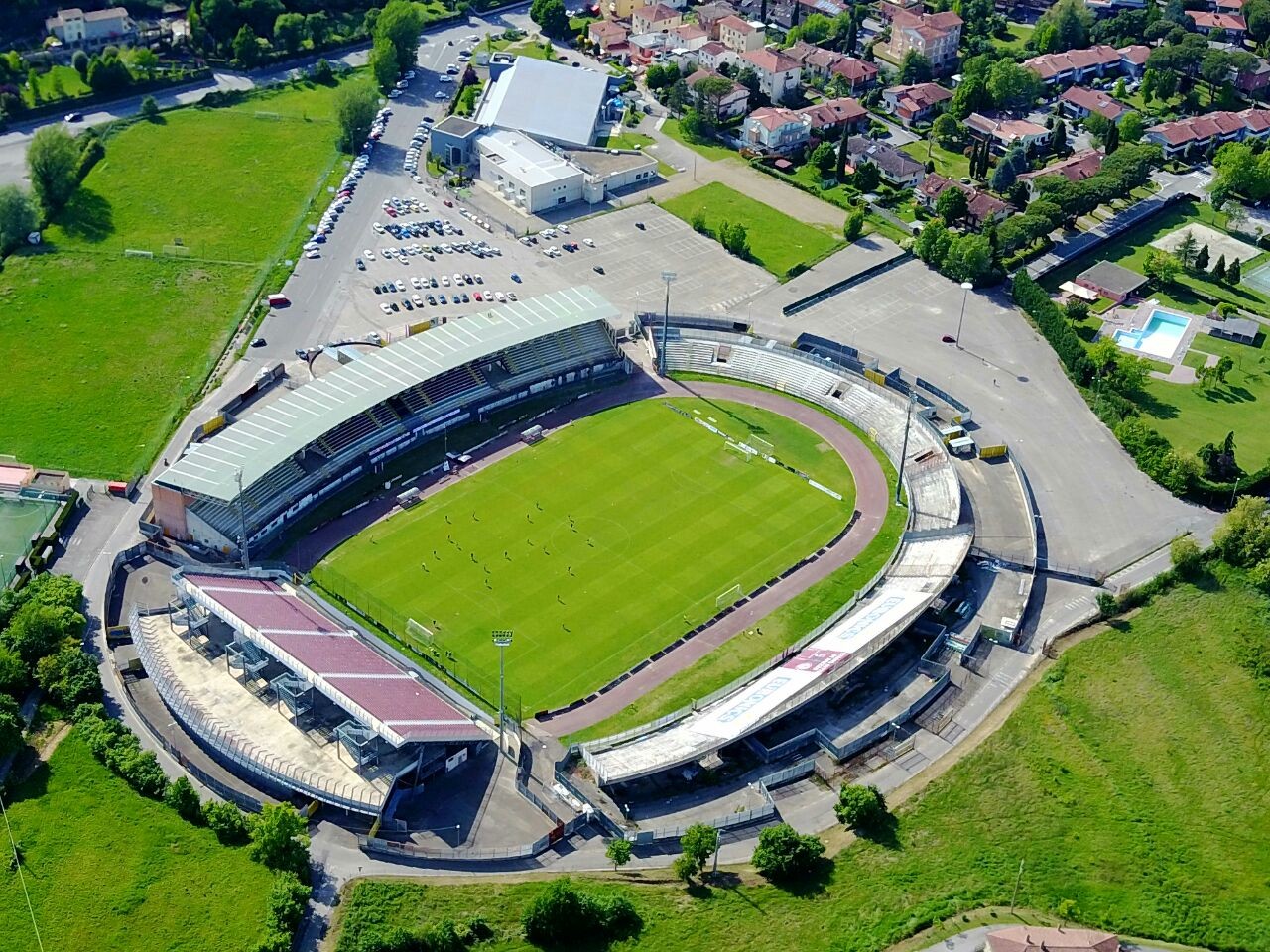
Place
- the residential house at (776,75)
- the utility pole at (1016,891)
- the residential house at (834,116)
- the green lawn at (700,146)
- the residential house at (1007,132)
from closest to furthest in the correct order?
the utility pole at (1016,891), the green lawn at (700,146), the residential house at (1007,132), the residential house at (834,116), the residential house at (776,75)

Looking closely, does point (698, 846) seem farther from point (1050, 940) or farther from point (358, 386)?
point (358, 386)

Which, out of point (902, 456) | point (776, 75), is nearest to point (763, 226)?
point (776, 75)

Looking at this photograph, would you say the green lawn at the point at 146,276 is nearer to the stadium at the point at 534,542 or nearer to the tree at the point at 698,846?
the stadium at the point at 534,542

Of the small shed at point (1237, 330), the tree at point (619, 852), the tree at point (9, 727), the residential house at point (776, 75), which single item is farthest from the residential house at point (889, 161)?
the tree at point (9, 727)

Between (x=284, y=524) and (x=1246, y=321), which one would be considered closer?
(x=284, y=524)

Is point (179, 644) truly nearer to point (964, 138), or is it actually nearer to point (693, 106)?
point (693, 106)

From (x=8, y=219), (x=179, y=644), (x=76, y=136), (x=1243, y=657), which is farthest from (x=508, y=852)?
(x=76, y=136)

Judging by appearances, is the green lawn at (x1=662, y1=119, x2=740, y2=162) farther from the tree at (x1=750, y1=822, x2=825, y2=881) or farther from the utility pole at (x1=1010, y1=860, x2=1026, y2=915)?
the utility pole at (x1=1010, y1=860, x2=1026, y2=915)
